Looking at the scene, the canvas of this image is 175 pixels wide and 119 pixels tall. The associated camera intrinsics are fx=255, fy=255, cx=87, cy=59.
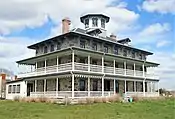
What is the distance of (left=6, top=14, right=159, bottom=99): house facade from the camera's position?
92.3ft

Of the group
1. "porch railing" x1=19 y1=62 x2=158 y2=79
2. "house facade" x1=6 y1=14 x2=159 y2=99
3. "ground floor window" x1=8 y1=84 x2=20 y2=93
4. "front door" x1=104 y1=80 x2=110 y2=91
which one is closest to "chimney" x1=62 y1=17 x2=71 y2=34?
"house facade" x1=6 y1=14 x2=159 y2=99

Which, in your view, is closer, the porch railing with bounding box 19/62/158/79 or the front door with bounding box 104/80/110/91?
the porch railing with bounding box 19/62/158/79

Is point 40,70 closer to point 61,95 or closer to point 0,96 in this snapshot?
point 61,95

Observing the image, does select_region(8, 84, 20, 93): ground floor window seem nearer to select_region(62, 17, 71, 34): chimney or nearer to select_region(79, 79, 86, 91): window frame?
select_region(62, 17, 71, 34): chimney

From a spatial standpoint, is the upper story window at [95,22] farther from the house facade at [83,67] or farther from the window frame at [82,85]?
the window frame at [82,85]

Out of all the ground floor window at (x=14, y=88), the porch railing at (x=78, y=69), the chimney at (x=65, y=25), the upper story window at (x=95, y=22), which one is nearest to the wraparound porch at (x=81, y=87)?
the porch railing at (x=78, y=69)

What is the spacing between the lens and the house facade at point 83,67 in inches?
1108

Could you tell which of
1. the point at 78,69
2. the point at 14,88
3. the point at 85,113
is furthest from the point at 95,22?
the point at 85,113

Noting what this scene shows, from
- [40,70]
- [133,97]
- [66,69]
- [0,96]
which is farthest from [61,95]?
[0,96]

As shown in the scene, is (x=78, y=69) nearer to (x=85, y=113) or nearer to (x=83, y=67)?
(x=83, y=67)

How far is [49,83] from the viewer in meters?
34.3

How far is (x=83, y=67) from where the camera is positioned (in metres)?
28.0

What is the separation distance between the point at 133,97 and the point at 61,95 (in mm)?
9214

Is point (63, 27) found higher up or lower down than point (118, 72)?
higher up
